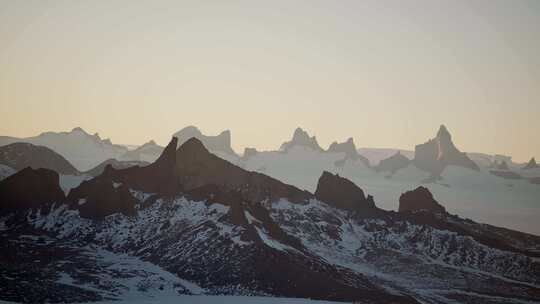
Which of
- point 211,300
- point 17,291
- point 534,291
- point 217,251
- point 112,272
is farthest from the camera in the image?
point 534,291

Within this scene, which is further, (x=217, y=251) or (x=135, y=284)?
(x=217, y=251)

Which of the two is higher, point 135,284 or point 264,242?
point 264,242

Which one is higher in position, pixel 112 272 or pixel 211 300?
pixel 211 300

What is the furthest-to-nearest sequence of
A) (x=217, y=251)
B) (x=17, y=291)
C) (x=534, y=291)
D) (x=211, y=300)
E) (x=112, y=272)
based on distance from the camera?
(x=534, y=291)
(x=217, y=251)
(x=112, y=272)
(x=17, y=291)
(x=211, y=300)

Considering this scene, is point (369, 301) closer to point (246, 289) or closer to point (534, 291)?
point (246, 289)

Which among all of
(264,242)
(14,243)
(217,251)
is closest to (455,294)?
(264,242)

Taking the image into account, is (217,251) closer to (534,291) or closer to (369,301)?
(369,301)

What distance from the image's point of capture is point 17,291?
5256 inches

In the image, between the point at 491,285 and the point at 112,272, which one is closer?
the point at 112,272

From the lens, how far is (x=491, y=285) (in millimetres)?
199500

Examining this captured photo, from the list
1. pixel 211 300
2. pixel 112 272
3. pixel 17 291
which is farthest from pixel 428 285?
pixel 17 291

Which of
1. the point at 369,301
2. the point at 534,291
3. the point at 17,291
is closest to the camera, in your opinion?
the point at 17,291

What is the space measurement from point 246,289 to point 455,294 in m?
72.3

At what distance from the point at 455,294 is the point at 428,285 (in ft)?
47.6
